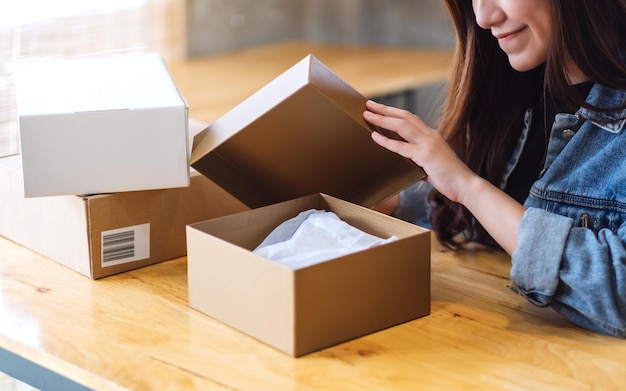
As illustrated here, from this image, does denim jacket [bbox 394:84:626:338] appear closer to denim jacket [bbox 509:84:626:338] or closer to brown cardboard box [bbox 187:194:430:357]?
denim jacket [bbox 509:84:626:338]

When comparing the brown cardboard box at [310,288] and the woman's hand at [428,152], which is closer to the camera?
the brown cardboard box at [310,288]

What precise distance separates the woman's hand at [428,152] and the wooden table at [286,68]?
4.32ft

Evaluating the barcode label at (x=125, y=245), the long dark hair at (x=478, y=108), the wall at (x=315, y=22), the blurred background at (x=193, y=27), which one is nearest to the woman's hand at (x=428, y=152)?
the long dark hair at (x=478, y=108)

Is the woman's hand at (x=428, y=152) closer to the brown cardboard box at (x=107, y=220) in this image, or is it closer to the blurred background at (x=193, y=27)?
the brown cardboard box at (x=107, y=220)

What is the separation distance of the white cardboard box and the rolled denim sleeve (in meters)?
0.47

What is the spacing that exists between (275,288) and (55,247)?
46 cm

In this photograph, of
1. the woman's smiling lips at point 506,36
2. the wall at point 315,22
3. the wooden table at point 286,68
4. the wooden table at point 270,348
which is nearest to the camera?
the wooden table at point 270,348

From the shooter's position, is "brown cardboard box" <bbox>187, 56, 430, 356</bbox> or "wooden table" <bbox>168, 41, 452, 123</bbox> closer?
"brown cardboard box" <bbox>187, 56, 430, 356</bbox>

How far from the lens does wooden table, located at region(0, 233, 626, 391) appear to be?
3.26 ft

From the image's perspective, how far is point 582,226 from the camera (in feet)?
4.09

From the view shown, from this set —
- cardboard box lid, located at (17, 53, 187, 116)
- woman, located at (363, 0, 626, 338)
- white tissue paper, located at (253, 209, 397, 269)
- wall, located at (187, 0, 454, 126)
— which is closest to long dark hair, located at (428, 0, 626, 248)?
woman, located at (363, 0, 626, 338)

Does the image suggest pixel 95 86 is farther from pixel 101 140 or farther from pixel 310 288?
pixel 310 288

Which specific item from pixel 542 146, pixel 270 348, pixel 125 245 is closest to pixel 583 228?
pixel 542 146

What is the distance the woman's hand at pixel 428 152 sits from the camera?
4.05 ft
